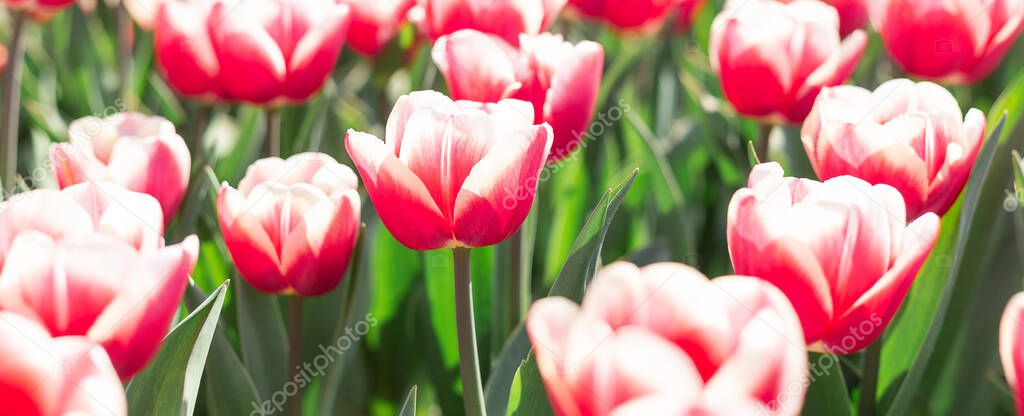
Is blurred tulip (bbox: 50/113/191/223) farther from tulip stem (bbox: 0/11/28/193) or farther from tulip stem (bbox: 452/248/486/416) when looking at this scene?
tulip stem (bbox: 0/11/28/193)

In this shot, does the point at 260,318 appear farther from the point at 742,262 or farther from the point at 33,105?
the point at 33,105

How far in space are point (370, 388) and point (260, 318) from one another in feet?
0.70

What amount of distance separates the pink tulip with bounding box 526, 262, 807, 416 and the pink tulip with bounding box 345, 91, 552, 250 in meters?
0.22

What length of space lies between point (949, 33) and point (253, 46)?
845 millimetres

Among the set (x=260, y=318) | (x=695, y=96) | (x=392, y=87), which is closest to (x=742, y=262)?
(x=260, y=318)

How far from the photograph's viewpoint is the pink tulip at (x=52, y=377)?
532 mm

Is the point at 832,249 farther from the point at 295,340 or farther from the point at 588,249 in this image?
the point at 295,340

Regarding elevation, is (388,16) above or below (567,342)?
below

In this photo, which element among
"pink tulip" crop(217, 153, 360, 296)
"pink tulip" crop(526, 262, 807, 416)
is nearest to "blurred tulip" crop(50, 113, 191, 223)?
"pink tulip" crop(217, 153, 360, 296)

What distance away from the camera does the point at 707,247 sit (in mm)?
1555

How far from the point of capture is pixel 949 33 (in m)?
1.27

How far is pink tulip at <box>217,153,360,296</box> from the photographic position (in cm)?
91

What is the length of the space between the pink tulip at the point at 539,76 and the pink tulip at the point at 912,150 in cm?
23

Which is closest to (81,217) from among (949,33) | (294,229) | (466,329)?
(294,229)
